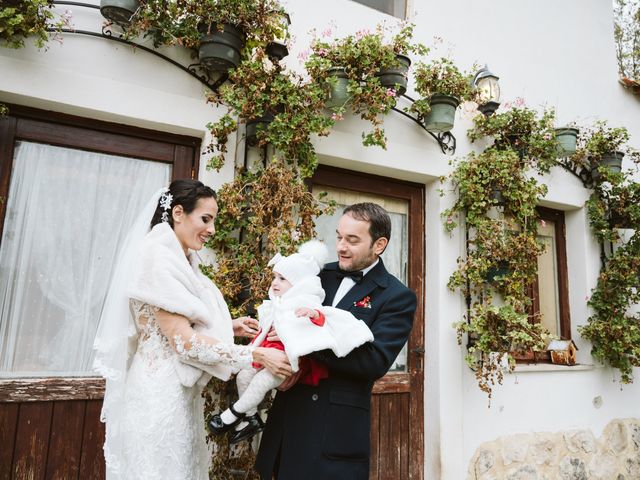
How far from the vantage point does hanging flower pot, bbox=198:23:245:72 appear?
2.87 metres

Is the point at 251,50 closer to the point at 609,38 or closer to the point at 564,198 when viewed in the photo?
the point at 564,198

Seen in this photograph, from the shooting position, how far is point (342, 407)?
191cm

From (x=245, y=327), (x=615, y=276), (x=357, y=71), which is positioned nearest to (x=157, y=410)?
(x=245, y=327)

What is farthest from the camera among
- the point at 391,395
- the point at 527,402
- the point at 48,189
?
the point at 527,402

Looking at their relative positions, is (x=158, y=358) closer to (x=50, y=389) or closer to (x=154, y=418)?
(x=154, y=418)

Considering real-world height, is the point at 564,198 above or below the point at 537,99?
below

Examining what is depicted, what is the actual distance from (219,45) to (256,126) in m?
0.56

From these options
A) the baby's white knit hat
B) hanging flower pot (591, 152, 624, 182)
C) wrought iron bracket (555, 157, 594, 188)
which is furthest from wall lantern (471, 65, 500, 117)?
the baby's white knit hat

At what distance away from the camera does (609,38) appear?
5.31 m

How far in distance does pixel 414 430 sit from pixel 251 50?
327 cm

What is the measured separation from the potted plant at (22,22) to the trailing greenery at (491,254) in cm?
315

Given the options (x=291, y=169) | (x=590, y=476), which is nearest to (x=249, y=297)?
(x=291, y=169)

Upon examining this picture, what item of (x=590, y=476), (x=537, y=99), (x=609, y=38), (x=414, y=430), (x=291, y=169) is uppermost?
(x=609, y=38)

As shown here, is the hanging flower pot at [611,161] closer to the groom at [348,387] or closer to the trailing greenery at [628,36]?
the trailing greenery at [628,36]
